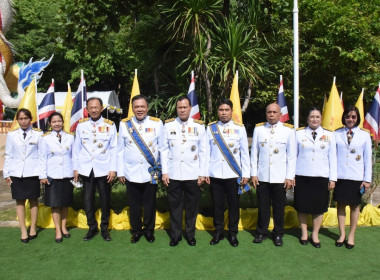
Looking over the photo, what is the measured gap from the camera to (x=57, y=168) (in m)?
3.95

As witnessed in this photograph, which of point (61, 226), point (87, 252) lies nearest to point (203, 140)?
point (87, 252)

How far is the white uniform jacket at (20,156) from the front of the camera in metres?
3.91

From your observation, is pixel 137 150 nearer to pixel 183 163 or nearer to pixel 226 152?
pixel 183 163

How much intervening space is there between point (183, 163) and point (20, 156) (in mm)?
1665

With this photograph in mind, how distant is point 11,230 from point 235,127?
2.77 meters

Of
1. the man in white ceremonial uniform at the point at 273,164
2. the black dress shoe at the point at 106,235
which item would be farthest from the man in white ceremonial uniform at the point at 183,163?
the black dress shoe at the point at 106,235

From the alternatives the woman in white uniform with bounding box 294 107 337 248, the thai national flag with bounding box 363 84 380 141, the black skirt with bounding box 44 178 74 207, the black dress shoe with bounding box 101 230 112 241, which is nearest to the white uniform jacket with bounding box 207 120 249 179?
the woman in white uniform with bounding box 294 107 337 248

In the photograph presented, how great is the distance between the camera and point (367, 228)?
440 centimetres

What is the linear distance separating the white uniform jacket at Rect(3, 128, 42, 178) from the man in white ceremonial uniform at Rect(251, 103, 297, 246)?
224 cm

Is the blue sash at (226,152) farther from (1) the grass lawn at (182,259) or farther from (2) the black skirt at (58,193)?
(2) the black skirt at (58,193)

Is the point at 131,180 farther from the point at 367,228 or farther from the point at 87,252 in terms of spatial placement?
the point at 367,228

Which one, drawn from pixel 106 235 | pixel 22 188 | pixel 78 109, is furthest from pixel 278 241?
pixel 78 109

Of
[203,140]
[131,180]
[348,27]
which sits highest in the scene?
[348,27]

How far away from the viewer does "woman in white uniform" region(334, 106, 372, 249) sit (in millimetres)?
3721
